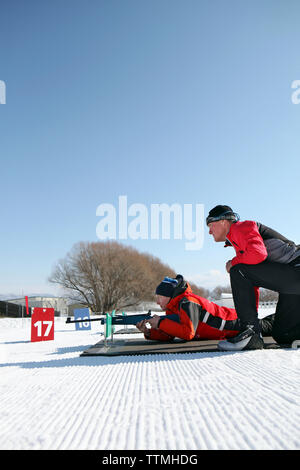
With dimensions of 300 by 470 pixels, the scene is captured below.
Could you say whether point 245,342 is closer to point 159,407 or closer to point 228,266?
point 228,266

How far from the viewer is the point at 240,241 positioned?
225 cm

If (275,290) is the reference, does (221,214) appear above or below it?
above

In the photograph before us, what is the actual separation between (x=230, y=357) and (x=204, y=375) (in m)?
0.51

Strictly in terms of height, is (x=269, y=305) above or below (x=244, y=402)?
below

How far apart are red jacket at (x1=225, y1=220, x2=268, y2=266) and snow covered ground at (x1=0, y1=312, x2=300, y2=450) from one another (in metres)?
0.69

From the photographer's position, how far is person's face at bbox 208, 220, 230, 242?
2512 mm

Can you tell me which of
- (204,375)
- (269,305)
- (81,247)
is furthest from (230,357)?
(81,247)

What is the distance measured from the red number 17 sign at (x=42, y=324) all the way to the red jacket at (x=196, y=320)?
122 inches

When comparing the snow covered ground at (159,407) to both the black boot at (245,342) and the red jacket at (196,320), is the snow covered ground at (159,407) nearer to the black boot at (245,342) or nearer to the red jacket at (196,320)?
the black boot at (245,342)

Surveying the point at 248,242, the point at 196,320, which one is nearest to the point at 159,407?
the point at 248,242

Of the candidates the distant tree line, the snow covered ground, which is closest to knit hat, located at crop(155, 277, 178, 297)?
the snow covered ground

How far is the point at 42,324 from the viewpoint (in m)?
5.62

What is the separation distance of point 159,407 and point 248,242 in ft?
4.72
